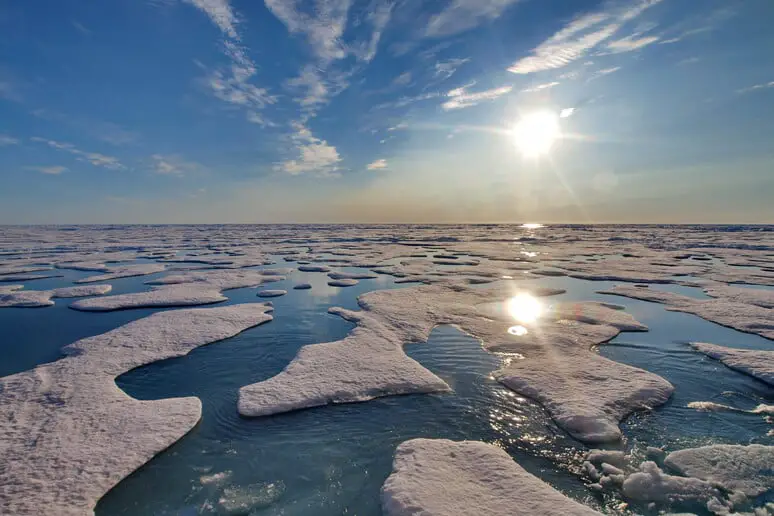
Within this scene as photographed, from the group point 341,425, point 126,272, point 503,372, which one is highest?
point 126,272

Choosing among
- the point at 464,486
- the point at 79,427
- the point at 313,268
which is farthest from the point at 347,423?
the point at 313,268

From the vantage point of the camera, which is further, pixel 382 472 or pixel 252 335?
pixel 252 335

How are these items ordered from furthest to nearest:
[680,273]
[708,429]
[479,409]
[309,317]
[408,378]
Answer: [680,273] → [309,317] → [408,378] → [479,409] → [708,429]

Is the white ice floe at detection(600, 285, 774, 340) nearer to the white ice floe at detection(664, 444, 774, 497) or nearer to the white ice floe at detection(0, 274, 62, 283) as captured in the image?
the white ice floe at detection(664, 444, 774, 497)

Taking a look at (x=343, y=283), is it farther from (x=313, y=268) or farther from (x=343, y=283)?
(x=313, y=268)

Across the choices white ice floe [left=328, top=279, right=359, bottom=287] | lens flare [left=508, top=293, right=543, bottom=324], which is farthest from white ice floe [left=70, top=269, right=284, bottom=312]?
lens flare [left=508, top=293, right=543, bottom=324]

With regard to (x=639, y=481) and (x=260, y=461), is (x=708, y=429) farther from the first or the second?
(x=260, y=461)

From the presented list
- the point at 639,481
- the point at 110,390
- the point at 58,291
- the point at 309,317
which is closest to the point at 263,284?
the point at 309,317
